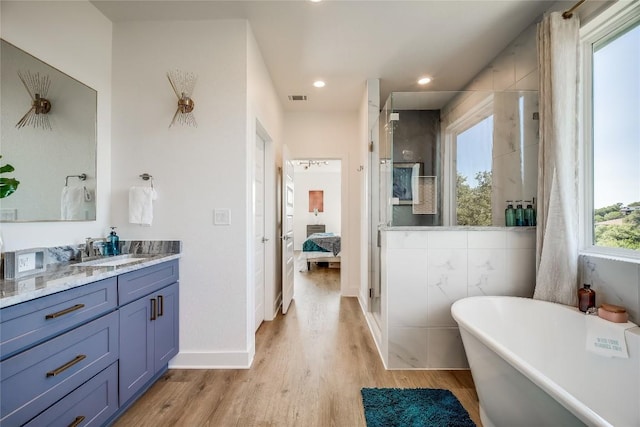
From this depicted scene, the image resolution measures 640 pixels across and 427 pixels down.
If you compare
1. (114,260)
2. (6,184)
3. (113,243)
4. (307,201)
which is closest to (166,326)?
(114,260)

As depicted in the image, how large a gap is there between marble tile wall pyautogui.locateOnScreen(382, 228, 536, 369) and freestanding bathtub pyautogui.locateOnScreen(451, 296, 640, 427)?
276 mm

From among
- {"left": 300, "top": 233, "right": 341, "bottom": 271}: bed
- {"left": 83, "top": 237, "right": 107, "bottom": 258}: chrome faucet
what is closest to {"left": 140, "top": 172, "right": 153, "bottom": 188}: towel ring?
{"left": 83, "top": 237, "right": 107, "bottom": 258}: chrome faucet

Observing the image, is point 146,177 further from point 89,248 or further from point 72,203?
point 89,248

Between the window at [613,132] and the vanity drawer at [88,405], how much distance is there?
2.86 metres

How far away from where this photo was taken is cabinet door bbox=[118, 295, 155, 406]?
5.21 ft

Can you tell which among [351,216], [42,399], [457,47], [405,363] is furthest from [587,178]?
[42,399]

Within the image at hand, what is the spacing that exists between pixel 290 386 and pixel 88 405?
43.3 inches

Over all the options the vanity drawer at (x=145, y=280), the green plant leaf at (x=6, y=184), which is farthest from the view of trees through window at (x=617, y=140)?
the green plant leaf at (x=6, y=184)

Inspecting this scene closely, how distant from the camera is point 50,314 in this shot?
1.17 metres

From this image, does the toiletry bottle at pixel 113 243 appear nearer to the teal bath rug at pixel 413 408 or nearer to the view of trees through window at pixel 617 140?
the teal bath rug at pixel 413 408

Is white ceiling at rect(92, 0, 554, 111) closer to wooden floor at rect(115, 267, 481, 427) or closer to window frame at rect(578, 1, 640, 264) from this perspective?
window frame at rect(578, 1, 640, 264)

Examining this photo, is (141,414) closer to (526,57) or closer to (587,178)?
(587,178)

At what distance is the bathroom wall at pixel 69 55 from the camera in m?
1.55

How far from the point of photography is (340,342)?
2.61 metres
